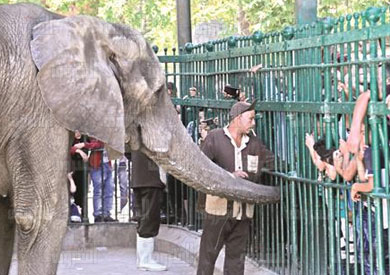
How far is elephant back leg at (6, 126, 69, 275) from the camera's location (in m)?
7.34

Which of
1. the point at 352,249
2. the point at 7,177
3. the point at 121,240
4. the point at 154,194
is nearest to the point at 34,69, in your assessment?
the point at 7,177

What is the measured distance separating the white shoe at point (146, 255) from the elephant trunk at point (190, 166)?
270 centimetres

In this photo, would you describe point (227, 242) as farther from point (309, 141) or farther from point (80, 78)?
point (80, 78)

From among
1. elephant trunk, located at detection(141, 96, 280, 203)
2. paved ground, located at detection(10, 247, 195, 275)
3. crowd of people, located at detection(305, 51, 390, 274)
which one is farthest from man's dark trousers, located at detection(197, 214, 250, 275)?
paved ground, located at detection(10, 247, 195, 275)

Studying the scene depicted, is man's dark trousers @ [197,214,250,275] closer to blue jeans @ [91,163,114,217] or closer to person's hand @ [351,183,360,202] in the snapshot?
person's hand @ [351,183,360,202]

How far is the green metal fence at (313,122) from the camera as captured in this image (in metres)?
6.95

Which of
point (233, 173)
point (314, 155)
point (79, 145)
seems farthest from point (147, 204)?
point (314, 155)

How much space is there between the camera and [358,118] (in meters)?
6.92

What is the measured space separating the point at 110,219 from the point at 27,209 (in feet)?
17.9

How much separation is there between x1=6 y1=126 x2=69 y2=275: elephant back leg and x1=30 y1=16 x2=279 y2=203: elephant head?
26cm

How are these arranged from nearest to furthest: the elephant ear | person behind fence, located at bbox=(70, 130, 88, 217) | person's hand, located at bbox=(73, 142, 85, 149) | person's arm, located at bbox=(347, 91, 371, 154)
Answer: person's arm, located at bbox=(347, 91, 371, 154), the elephant ear, person's hand, located at bbox=(73, 142, 85, 149), person behind fence, located at bbox=(70, 130, 88, 217)

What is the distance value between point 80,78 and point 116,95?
0.33 m

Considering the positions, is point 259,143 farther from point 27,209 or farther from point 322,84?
point 27,209

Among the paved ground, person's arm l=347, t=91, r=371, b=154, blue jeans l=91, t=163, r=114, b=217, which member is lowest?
the paved ground
